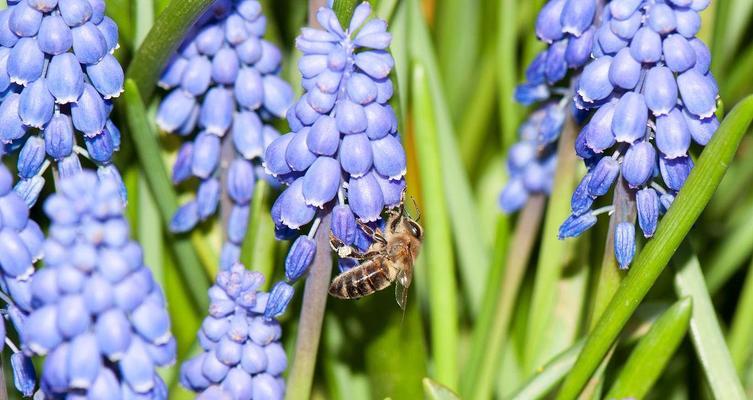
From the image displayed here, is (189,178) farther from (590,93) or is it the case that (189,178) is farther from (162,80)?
(590,93)

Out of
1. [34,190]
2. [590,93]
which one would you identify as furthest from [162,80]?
[590,93]

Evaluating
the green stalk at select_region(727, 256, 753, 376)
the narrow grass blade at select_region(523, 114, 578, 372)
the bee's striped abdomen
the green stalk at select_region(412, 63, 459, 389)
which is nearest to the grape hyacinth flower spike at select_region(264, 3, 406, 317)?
the bee's striped abdomen

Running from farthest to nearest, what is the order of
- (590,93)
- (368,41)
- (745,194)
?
(745,194) → (590,93) → (368,41)

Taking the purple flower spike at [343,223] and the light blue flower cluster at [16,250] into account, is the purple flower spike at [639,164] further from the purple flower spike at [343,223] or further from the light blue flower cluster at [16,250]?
the light blue flower cluster at [16,250]

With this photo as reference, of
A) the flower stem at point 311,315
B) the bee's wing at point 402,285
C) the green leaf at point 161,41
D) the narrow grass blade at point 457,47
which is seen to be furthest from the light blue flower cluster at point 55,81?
the narrow grass blade at point 457,47

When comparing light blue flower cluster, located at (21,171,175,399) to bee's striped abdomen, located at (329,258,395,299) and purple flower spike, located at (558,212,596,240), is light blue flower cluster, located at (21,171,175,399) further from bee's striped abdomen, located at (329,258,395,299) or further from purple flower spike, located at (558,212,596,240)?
purple flower spike, located at (558,212,596,240)
